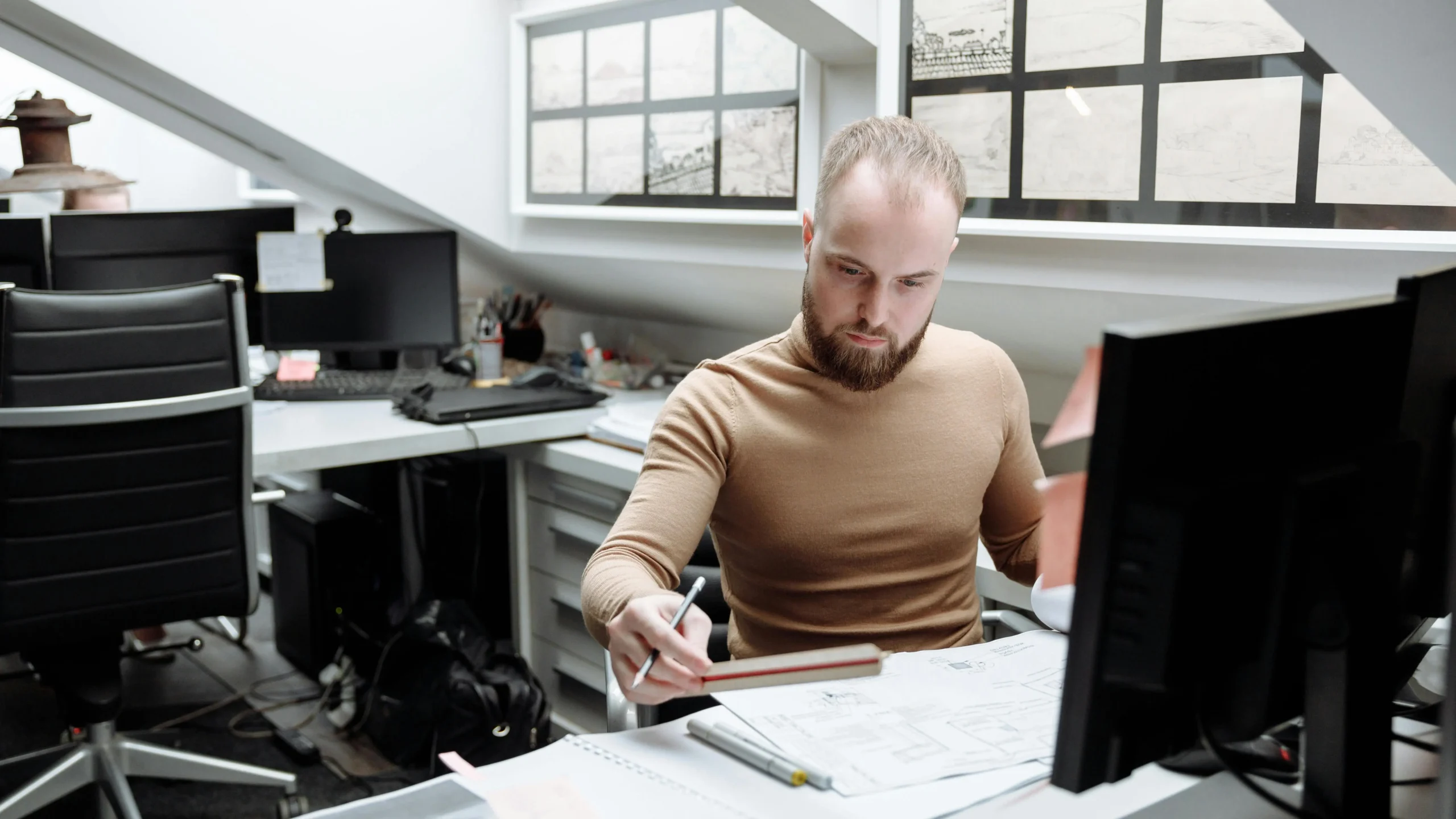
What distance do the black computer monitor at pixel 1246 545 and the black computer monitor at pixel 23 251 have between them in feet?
9.04

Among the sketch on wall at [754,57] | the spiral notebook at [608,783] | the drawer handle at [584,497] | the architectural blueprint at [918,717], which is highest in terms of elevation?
the sketch on wall at [754,57]

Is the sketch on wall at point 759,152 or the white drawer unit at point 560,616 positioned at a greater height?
the sketch on wall at point 759,152

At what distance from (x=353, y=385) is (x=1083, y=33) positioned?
6.28 ft

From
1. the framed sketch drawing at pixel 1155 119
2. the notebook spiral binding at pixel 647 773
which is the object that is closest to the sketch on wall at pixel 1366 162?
the framed sketch drawing at pixel 1155 119

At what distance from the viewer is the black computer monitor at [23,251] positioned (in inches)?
108

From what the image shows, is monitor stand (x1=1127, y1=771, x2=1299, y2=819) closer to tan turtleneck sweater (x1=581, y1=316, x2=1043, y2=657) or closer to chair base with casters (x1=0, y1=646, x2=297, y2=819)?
tan turtleneck sweater (x1=581, y1=316, x2=1043, y2=657)

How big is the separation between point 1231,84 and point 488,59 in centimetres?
197

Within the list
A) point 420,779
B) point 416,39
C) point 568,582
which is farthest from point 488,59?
point 420,779

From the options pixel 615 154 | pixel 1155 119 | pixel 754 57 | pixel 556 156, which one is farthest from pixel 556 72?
pixel 1155 119

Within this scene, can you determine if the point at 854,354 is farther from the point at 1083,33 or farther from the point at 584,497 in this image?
the point at 584,497

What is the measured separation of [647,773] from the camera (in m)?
1.03

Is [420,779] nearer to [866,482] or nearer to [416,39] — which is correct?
[866,482]

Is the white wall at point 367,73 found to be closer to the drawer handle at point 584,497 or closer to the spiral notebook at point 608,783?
the drawer handle at point 584,497

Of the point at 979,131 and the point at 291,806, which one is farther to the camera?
the point at 291,806
